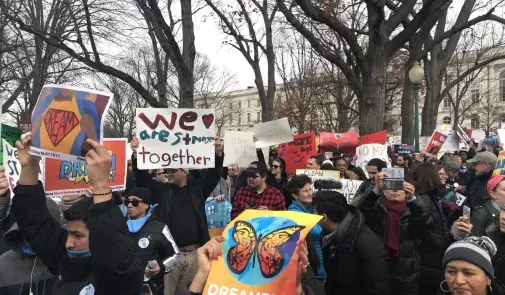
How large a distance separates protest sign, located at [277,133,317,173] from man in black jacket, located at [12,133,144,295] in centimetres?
666

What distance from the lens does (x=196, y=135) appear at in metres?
6.14

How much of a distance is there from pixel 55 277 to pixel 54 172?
4.08 feet

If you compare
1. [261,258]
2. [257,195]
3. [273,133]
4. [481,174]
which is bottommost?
[257,195]

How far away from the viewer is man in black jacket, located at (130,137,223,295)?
559 cm

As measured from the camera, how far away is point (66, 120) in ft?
8.32

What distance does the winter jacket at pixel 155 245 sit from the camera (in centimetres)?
441

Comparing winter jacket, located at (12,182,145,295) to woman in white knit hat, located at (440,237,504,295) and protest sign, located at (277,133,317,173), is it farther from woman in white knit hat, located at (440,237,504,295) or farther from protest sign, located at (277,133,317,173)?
protest sign, located at (277,133,317,173)

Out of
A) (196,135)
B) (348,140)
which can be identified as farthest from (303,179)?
(348,140)

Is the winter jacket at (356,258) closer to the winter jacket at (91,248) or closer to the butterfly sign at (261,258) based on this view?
the butterfly sign at (261,258)

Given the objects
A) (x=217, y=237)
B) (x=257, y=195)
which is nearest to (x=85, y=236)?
(x=217, y=237)

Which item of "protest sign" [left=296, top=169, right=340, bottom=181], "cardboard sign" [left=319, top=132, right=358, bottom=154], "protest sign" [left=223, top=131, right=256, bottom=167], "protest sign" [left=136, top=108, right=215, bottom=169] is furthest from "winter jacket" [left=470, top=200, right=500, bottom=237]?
"cardboard sign" [left=319, top=132, right=358, bottom=154]

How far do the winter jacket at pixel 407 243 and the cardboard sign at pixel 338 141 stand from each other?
7.77m

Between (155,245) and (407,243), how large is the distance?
223cm

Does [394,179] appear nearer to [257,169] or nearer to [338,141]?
[257,169]
